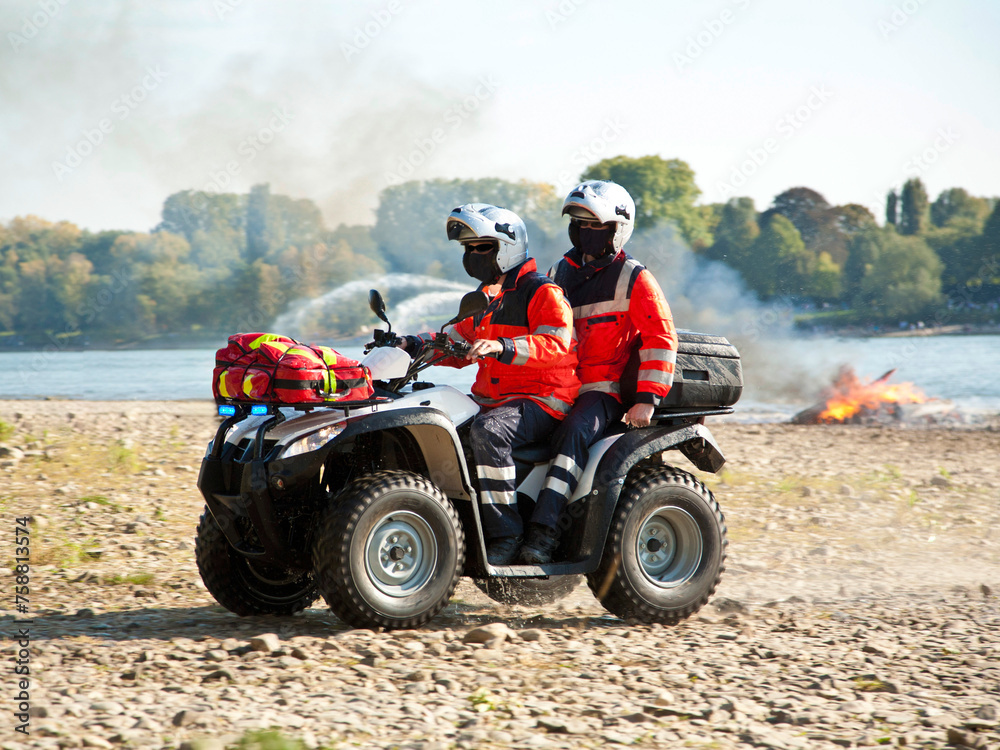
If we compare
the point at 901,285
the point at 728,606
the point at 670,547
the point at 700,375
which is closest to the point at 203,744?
the point at 670,547

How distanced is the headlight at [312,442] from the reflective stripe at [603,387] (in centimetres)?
153

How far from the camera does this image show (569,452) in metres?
5.44

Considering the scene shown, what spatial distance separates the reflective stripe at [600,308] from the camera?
570 cm

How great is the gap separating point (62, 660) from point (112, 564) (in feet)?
8.42

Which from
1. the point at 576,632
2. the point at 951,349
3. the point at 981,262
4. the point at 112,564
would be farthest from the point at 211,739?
the point at 981,262

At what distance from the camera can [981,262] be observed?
67812 millimetres

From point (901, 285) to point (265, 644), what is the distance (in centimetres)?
5964

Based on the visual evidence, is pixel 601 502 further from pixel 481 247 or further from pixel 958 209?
pixel 958 209

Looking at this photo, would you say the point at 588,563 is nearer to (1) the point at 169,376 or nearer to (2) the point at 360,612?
(2) the point at 360,612

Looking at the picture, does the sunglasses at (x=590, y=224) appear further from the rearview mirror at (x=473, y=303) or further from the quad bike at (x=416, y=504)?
the rearview mirror at (x=473, y=303)

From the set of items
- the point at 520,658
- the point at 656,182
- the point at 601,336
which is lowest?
the point at 520,658

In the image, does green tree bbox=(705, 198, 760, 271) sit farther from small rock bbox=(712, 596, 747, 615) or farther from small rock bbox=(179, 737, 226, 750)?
small rock bbox=(179, 737, 226, 750)

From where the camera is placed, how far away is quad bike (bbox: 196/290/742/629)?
4.82 m

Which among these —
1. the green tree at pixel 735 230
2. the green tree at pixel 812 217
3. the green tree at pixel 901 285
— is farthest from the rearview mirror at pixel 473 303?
the green tree at pixel 812 217
